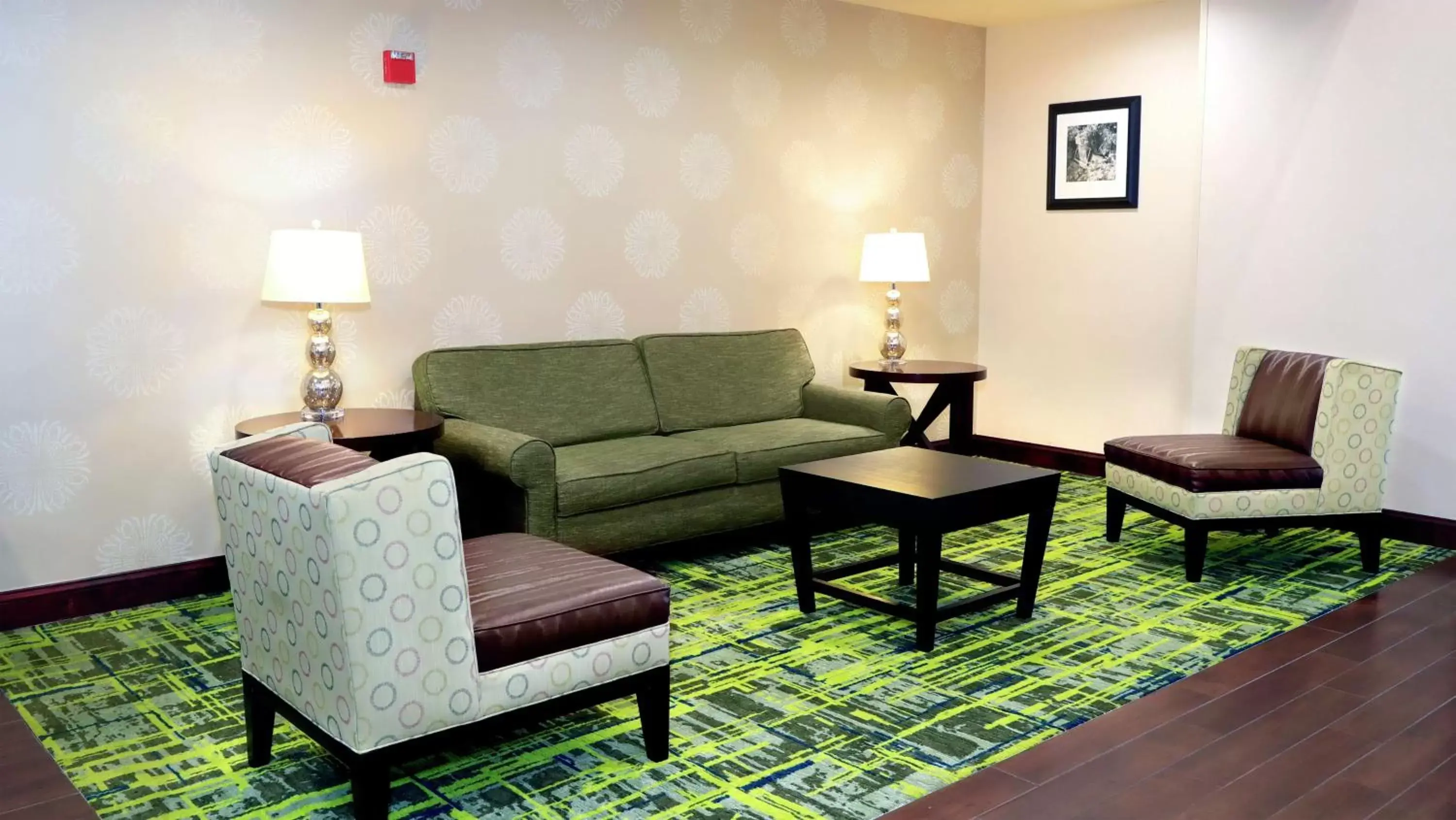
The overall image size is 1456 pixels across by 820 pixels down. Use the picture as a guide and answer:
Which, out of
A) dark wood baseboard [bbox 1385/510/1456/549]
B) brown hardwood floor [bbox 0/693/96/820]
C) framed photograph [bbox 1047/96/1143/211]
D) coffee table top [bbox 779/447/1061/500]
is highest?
framed photograph [bbox 1047/96/1143/211]

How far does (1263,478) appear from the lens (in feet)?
14.3

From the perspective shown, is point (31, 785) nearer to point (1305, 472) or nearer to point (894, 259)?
point (1305, 472)

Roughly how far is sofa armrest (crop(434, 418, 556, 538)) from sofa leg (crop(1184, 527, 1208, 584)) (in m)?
2.38

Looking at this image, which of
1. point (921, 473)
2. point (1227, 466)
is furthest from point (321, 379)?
point (1227, 466)

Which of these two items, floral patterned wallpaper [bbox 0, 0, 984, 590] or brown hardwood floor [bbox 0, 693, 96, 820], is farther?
floral patterned wallpaper [bbox 0, 0, 984, 590]

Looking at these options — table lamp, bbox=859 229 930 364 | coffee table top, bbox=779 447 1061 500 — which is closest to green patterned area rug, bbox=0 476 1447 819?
coffee table top, bbox=779 447 1061 500

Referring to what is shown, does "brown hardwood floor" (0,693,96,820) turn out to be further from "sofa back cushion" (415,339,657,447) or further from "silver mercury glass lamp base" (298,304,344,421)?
"sofa back cushion" (415,339,657,447)

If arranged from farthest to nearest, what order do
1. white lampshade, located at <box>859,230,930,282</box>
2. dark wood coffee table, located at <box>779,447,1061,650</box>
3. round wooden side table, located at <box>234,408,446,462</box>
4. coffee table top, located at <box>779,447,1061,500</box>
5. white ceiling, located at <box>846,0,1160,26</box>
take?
white ceiling, located at <box>846,0,1160,26</box> → white lampshade, located at <box>859,230,930,282</box> → round wooden side table, located at <box>234,408,446,462</box> → coffee table top, located at <box>779,447,1061,500</box> → dark wood coffee table, located at <box>779,447,1061,650</box>

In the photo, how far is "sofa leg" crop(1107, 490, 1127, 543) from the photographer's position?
16.1 ft

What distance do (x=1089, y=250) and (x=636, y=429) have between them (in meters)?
2.90

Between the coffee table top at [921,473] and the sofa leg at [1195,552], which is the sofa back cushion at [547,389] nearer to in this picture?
the coffee table top at [921,473]

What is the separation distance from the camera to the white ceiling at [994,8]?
5.97m

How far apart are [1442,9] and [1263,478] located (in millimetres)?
2097

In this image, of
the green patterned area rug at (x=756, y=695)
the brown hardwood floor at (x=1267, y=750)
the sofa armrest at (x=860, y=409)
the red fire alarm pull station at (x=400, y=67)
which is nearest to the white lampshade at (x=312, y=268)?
the red fire alarm pull station at (x=400, y=67)
